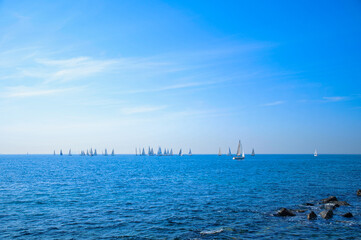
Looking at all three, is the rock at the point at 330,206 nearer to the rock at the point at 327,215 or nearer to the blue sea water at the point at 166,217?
the blue sea water at the point at 166,217

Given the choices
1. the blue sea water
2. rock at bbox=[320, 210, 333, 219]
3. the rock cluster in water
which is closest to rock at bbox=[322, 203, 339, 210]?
the rock cluster in water

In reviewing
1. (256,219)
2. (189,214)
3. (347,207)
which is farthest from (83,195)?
(347,207)

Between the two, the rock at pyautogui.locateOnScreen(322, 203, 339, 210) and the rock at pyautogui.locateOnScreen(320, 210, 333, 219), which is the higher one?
the rock at pyautogui.locateOnScreen(320, 210, 333, 219)

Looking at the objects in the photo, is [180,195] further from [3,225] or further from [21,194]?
[21,194]

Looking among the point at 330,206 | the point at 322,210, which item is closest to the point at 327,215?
the point at 322,210

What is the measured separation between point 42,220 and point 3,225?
13.6 ft

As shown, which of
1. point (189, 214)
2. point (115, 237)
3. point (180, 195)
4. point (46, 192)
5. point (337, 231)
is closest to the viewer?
point (115, 237)

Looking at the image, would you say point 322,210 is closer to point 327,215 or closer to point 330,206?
point 330,206

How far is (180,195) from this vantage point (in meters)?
48.7

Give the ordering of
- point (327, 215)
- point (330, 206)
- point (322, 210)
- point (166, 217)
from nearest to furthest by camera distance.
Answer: point (327, 215) < point (166, 217) < point (322, 210) < point (330, 206)

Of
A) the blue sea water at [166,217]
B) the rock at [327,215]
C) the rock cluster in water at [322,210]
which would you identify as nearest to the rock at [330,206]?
the rock cluster in water at [322,210]

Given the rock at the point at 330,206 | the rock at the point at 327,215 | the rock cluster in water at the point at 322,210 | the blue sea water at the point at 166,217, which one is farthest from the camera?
the rock at the point at 330,206

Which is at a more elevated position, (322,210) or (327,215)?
(327,215)

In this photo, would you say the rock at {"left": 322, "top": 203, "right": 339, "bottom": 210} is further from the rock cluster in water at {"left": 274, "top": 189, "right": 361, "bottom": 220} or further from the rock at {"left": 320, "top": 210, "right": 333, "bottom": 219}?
the rock at {"left": 320, "top": 210, "right": 333, "bottom": 219}
